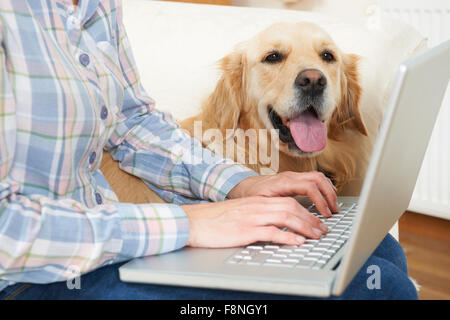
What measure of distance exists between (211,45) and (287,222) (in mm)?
488

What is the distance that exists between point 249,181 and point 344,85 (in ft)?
0.99

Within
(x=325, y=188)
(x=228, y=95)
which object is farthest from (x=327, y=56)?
(x=325, y=188)

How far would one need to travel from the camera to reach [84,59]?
2.66ft

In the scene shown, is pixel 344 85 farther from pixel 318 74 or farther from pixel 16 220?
pixel 16 220

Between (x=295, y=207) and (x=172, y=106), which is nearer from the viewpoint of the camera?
(x=295, y=207)

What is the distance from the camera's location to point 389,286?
64 centimetres

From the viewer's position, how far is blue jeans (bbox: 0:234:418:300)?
2.05ft

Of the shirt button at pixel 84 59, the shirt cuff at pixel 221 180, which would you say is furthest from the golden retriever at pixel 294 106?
the shirt button at pixel 84 59

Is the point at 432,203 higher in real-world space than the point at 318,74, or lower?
lower

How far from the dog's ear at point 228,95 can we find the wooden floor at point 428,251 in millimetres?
895

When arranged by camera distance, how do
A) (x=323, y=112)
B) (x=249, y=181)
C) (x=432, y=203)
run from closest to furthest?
(x=249, y=181), (x=323, y=112), (x=432, y=203)

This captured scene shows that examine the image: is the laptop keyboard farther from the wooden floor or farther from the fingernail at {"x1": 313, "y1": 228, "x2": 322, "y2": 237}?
the wooden floor

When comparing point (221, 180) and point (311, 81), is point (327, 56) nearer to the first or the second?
point (311, 81)

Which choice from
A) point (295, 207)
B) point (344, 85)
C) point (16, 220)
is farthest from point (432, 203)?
point (16, 220)
